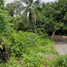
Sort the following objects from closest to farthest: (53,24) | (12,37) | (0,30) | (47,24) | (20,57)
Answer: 1. (0,30)
2. (20,57)
3. (12,37)
4. (53,24)
5. (47,24)

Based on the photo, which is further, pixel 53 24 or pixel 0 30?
pixel 53 24

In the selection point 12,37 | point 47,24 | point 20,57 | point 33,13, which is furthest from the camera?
point 47,24

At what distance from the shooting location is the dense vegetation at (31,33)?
2928mm

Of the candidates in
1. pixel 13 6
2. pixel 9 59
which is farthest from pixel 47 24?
pixel 13 6

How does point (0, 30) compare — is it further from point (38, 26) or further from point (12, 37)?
point (38, 26)

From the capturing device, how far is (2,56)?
2.97m

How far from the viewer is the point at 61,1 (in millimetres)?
9805

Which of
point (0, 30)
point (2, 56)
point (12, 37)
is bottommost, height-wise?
point (2, 56)

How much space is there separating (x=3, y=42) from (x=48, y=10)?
9.32 m

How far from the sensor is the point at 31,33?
631 cm

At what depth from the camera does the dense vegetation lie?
2928 mm

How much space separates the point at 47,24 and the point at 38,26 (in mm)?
1435

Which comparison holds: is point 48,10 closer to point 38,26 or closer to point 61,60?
point 38,26

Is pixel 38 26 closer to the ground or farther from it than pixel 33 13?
closer to the ground
